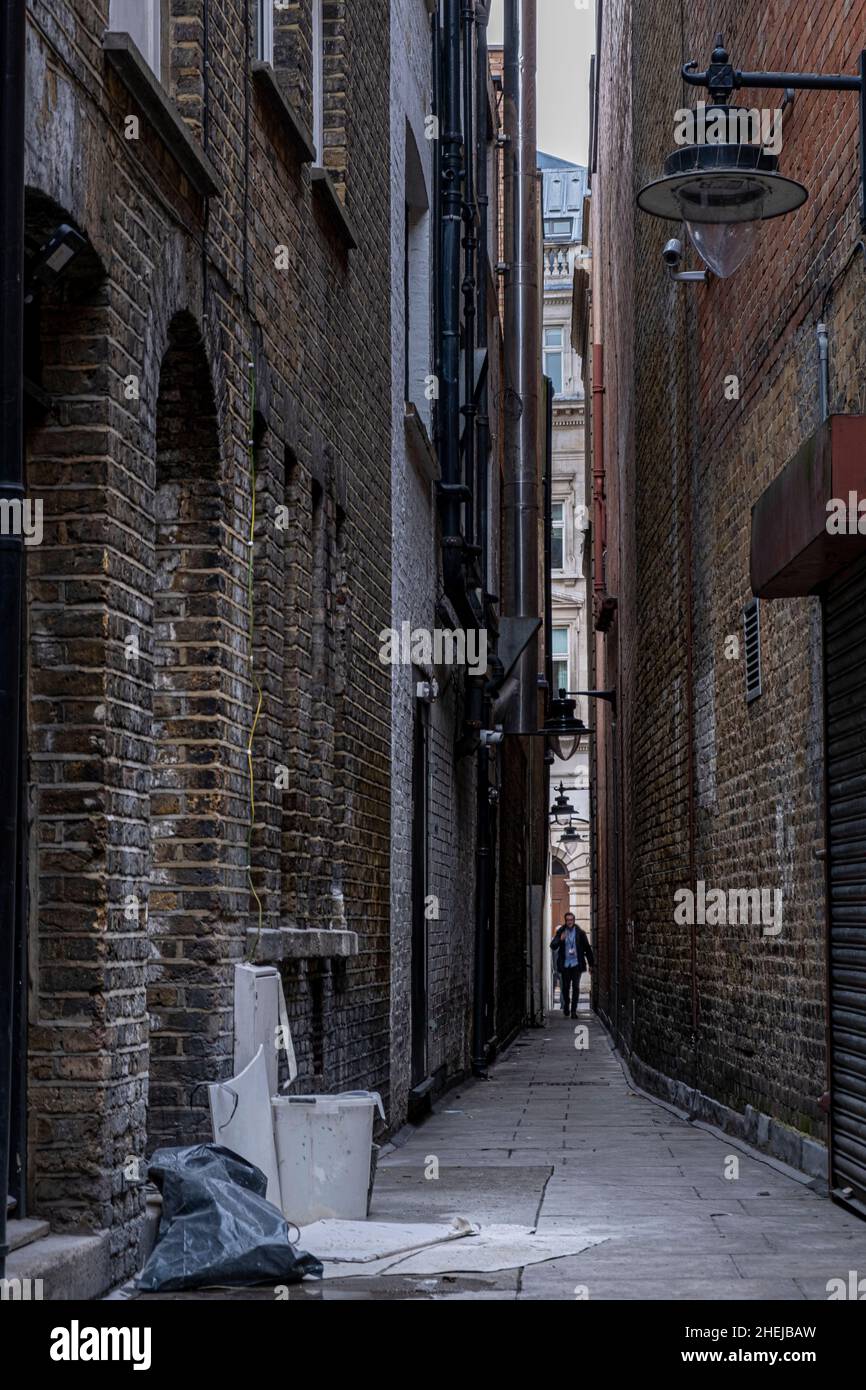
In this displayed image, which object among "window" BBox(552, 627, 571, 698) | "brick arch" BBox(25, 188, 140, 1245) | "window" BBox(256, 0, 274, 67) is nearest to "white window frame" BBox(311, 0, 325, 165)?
"window" BBox(256, 0, 274, 67)

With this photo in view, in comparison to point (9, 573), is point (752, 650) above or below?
above

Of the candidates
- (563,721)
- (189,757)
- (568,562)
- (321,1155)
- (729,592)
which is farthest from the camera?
(568,562)

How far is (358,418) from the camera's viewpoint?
37.8 feet

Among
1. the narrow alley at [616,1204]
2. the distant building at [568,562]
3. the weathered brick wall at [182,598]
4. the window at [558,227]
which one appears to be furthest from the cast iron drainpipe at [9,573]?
the window at [558,227]

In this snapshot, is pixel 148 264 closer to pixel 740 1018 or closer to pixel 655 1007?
pixel 740 1018

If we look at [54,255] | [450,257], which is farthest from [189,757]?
[450,257]

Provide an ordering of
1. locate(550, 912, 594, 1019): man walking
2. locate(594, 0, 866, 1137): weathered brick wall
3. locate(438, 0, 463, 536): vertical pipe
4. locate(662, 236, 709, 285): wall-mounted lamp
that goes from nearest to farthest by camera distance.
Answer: locate(594, 0, 866, 1137): weathered brick wall
locate(662, 236, 709, 285): wall-mounted lamp
locate(438, 0, 463, 536): vertical pipe
locate(550, 912, 594, 1019): man walking

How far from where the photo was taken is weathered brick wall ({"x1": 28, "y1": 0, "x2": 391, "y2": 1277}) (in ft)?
19.5

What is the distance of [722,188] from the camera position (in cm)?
955

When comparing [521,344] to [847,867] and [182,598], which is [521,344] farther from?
[182,598]

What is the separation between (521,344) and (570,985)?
15.9m

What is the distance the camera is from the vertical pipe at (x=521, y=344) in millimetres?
21125

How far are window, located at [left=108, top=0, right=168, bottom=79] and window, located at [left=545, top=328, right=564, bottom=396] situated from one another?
141 ft

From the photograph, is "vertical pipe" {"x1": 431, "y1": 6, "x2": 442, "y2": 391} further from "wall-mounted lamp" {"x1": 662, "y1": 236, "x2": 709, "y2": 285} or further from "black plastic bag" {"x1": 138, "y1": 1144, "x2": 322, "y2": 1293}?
"black plastic bag" {"x1": 138, "y1": 1144, "x2": 322, "y2": 1293}
